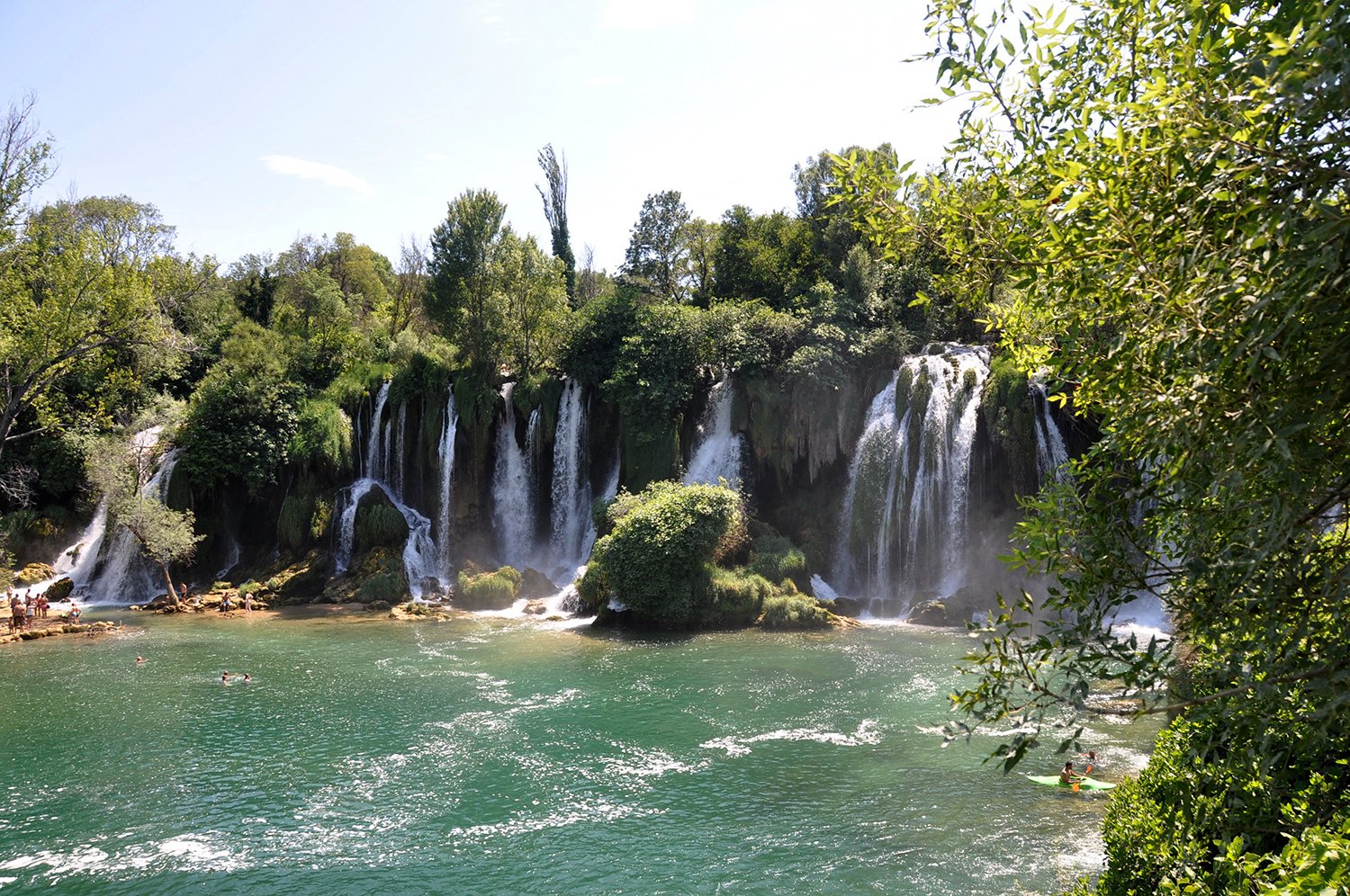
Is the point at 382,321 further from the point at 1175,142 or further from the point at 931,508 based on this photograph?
the point at 1175,142

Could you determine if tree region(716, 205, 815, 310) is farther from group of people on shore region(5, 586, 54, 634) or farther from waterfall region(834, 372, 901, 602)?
group of people on shore region(5, 586, 54, 634)

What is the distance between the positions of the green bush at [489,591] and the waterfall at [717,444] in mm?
6953

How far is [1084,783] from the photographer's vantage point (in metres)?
13.0

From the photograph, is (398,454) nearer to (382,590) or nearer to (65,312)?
(382,590)

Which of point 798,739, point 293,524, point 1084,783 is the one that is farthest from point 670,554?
point 293,524

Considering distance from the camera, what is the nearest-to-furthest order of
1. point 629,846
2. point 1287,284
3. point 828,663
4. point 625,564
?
point 1287,284 < point 629,846 < point 828,663 < point 625,564

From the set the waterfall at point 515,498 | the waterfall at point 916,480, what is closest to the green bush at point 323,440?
the waterfall at point 515,498

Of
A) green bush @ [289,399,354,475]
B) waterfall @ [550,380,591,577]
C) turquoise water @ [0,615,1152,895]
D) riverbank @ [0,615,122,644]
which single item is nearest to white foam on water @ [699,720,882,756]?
turquoise water @ [0,615,1152,895]

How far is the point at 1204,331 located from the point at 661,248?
4193 centimetres

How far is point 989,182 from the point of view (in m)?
5.65

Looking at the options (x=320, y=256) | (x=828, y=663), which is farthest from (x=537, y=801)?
(x=320, y=256)

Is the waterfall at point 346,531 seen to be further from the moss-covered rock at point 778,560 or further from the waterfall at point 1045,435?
the waterfall at point 1045,435

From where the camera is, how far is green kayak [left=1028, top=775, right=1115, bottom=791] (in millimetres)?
12852

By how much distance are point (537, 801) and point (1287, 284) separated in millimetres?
12173
